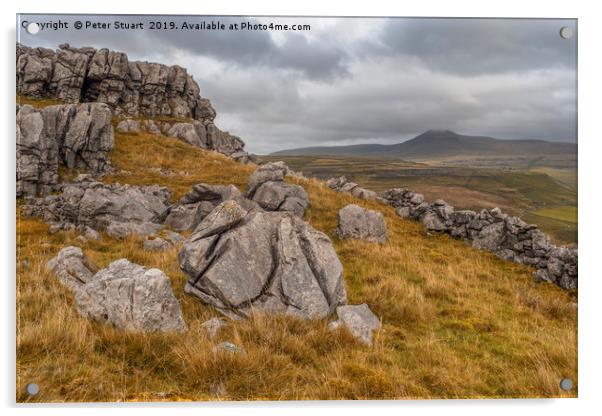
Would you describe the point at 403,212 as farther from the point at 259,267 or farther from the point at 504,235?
the point at 259,267

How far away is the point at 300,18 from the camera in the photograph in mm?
8234

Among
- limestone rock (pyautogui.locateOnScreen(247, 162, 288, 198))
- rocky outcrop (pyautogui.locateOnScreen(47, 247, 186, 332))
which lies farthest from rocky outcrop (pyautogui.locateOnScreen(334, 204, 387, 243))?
rocky outcrop (pyautogui.locateOnScreen(47, 247, 186, 332))

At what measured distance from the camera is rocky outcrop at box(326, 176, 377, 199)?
87.0 ft

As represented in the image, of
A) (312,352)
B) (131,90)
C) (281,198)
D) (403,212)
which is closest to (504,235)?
(403,212)

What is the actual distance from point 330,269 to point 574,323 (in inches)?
230

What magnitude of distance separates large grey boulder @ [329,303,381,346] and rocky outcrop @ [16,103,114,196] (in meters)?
14.3

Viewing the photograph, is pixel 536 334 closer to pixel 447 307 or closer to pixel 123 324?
pixel 447 307

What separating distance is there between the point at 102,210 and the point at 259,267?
1150 cm

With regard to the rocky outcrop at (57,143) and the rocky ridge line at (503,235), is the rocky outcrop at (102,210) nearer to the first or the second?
the rocky outcrop at (57,143)

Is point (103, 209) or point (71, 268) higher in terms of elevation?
point (103, 209)

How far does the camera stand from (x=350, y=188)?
2730 cm

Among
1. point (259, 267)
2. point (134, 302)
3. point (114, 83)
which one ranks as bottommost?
point (134, 302)

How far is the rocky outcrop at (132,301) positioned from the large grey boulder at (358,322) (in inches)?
122

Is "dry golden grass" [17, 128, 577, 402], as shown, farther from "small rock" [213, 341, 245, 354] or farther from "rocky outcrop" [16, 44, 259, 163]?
"rocky outcrop" [16, 44, 259, 163]
